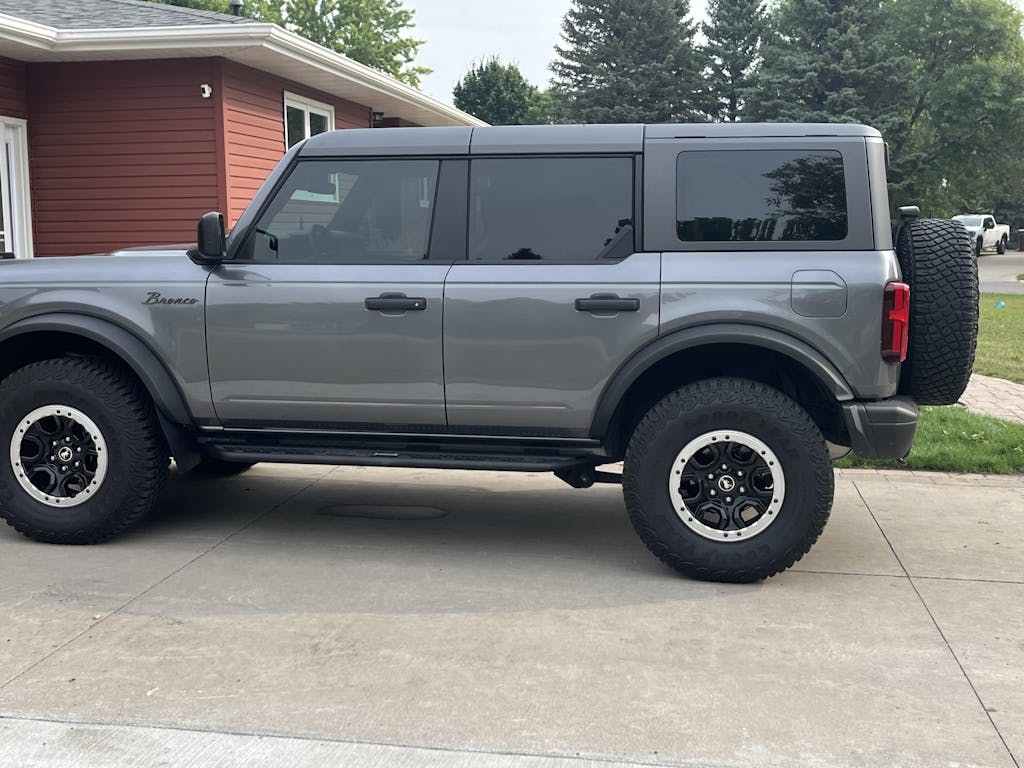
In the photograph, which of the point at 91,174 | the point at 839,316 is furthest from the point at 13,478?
the point at 91,174

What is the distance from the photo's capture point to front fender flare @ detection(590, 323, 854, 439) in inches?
184

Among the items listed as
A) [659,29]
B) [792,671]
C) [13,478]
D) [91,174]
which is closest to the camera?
[792,671]

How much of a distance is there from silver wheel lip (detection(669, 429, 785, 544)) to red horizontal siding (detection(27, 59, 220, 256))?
996 cm

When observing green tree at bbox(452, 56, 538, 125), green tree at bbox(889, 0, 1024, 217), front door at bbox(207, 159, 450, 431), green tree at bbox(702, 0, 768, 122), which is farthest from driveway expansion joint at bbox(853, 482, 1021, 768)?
green tree at bbox(452, 56, 538, 125)

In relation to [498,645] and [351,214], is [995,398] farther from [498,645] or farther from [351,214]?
[498,645]

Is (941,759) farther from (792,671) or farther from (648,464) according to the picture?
(648,464)

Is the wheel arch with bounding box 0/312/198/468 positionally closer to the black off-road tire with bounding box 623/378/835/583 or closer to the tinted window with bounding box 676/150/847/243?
the black off-road tire with bounding box 623/378/835/583

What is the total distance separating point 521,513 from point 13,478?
8.58 feet

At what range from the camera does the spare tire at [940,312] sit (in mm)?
4777

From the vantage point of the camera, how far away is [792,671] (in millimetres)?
3850

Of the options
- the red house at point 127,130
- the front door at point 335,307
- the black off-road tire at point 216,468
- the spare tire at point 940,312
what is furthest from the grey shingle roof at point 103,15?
the spare tire at point 940,312

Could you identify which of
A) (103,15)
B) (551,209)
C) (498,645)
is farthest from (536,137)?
(103,15)

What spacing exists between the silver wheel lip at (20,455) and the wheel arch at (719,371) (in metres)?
2.37

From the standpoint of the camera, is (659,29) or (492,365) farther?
(659,29)
